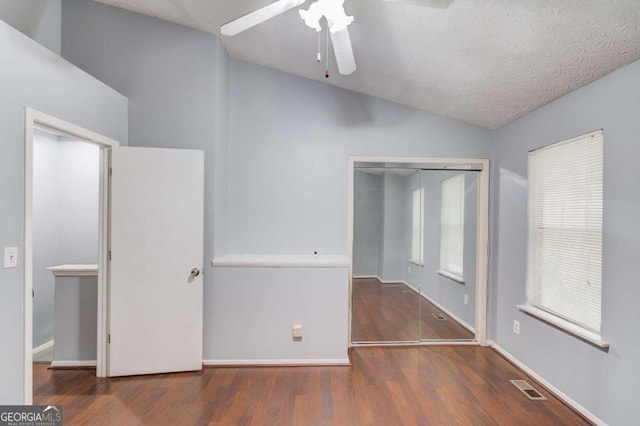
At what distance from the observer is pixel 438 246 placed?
3.77 m

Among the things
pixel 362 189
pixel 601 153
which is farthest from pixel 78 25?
pixel 601 153

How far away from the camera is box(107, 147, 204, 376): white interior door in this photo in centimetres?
270

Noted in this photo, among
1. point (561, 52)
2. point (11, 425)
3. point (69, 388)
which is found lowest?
point (69, 388)

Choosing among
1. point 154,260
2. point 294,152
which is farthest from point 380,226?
point 154,260

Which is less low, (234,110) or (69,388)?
(234,110)

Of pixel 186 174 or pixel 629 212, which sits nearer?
pixel 629 212

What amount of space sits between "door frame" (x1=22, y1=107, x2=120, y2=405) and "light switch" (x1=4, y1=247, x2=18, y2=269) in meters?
0.06

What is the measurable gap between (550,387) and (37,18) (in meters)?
5.26

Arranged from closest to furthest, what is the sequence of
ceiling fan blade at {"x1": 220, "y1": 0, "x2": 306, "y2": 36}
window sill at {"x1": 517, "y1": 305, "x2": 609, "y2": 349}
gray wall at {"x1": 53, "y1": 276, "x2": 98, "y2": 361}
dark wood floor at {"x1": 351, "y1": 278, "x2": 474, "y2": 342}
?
ceiling fan blade at {"x1": 220, "y1": 0, "x2": 306, "y2": 36} → window sill at {"x1": 517, "y1": 305, "x2": 609, "y2": 349} → gray wall at {"x1": 53, "y1": 276, "x2": 98, "y2": 361} → dark wood floor at {"x1": 351, "y1": 278, "x2": 474, "y2": 342}

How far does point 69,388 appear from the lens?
253 cm

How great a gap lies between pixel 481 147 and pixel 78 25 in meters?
4.14

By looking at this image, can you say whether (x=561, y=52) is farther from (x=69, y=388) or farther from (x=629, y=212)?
(x=69, y=388)

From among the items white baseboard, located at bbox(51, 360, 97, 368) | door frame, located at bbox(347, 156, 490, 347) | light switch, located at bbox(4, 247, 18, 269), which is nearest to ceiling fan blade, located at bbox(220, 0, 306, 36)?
light switch, located at bbox(4, 247, 18, 269)

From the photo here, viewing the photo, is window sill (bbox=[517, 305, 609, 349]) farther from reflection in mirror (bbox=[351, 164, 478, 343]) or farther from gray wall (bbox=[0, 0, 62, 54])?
gray wall (bbox=[0, 0, 62, 54])
